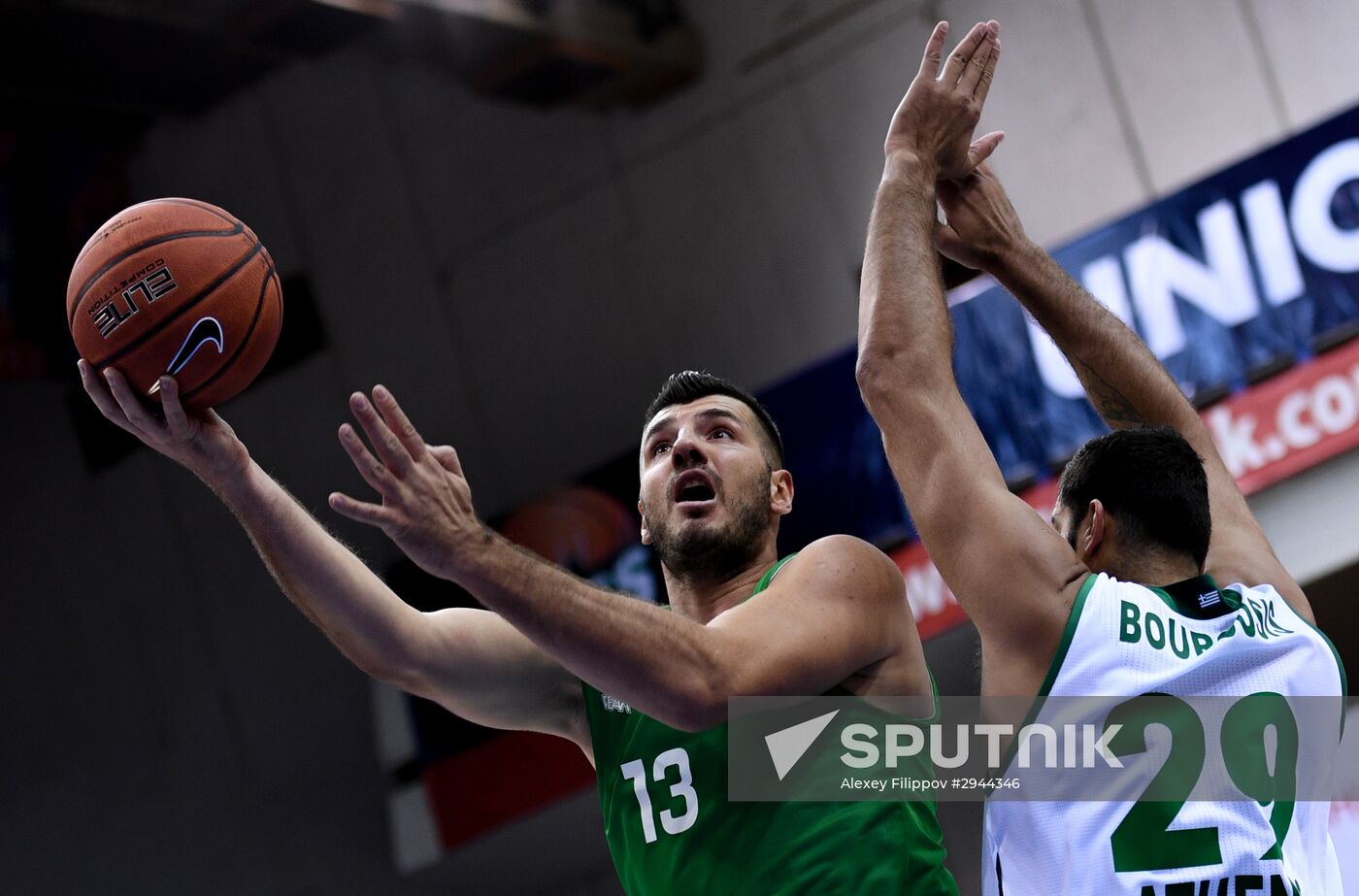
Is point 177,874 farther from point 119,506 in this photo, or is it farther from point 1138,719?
point 1138,719

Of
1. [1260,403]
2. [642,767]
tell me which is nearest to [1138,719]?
[642,767]

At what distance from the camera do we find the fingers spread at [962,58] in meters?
3.37

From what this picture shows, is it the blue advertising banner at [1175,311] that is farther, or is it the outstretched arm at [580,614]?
the blue advertising banner at [1175,311]

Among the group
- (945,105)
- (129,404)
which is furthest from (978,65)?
(129,404)

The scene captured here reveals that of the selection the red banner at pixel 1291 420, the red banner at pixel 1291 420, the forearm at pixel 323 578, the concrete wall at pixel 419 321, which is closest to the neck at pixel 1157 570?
the forearm at pixel 323 578

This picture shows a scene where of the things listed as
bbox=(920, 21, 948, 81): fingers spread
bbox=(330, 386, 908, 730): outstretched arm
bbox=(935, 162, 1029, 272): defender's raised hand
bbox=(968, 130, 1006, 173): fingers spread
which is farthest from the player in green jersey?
bbox=(920, 21, 948, 81): fingers spread

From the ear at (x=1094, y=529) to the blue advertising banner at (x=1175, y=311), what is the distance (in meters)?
5.72

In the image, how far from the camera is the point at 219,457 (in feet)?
10.6

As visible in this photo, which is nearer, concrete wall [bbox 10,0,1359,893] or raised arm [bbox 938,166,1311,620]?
raised arm [bbox 938,166,1311,620]

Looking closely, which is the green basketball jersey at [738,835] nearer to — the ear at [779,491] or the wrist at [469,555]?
the ear at [779,491]

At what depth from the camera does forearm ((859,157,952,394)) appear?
288cm

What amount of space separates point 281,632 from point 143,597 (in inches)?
64.1

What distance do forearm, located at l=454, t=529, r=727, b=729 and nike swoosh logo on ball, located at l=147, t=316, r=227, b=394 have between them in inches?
41.4

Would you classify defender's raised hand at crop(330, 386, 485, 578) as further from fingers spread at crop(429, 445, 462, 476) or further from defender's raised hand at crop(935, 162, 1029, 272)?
defender's raised hand at crop(935, 162, 1029, 272)
